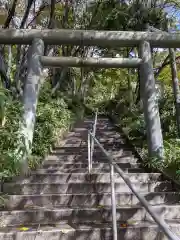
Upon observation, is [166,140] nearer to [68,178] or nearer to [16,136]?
A: [68,178]

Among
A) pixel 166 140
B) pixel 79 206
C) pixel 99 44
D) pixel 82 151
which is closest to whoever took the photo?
pixel 79 206

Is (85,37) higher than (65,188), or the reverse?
(85,37)

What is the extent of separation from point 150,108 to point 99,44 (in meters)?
1.90

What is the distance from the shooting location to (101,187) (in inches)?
171

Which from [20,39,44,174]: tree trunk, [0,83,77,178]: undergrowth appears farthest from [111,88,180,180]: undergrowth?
[20,39,44,174]: tree trunk

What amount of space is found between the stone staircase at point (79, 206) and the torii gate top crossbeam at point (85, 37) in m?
2.80

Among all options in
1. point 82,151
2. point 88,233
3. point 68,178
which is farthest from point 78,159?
point 88,233

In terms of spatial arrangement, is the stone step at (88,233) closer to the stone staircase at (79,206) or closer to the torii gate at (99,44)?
the stone staircase at (79,206)

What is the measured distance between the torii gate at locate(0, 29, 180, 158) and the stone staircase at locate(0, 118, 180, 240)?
1.62 m

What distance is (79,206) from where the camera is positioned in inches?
153

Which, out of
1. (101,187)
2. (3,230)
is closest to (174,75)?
(101,187)

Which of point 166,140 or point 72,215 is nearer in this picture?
point 72,215

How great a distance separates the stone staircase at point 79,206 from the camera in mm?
3062

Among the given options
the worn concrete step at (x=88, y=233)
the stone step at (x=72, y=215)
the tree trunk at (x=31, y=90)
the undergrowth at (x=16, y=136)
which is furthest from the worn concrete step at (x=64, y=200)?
the tree trunk at (x=31, y=90)
